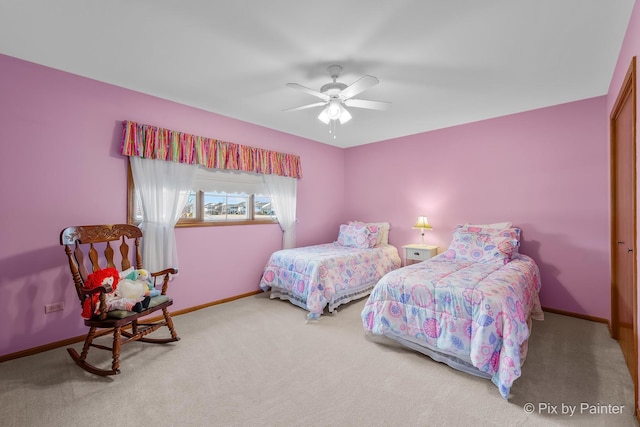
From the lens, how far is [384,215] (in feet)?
16.5

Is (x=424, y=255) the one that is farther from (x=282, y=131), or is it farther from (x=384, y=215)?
(x=282, y=131)

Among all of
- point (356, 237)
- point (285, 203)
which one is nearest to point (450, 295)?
point (356, 237)

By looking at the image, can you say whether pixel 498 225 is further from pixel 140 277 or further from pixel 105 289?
pixel 105 289

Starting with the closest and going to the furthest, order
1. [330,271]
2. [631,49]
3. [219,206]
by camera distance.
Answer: [631,49]
[330,271]
[219,206]

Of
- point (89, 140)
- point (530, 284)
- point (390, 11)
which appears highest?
point (390, 11)

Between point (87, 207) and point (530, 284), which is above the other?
point (87, 207)

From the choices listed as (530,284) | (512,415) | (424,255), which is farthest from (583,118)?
(512,415)

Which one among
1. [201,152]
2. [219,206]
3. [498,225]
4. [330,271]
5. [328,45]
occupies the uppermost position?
[328,45]

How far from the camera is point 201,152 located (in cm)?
352

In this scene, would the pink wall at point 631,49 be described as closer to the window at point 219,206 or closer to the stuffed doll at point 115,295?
the stuffed doll at point 115,295

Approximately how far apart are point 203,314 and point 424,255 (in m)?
3.10

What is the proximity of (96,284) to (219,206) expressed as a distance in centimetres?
187

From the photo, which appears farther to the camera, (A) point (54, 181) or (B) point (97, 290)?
(A) point (54, 181)

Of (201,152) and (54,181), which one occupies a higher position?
(201,152)
